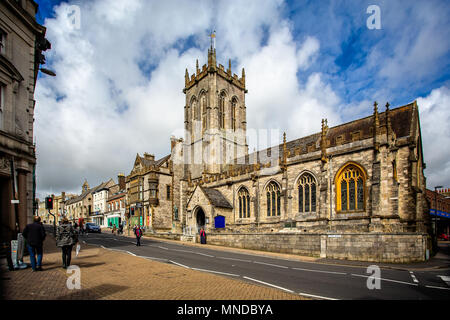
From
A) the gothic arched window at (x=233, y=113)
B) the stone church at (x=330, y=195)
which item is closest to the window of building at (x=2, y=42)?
the stone church at (x=330, y=195)

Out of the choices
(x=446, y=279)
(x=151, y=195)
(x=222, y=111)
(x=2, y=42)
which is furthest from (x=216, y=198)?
(x=2, y=42)

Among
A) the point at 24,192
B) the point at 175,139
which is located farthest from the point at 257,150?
the point at 24,192

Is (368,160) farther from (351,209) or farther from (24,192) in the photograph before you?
(24,192)

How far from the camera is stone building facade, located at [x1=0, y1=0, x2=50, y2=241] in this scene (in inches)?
448

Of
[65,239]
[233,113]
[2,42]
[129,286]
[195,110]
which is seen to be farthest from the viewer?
[195,110]

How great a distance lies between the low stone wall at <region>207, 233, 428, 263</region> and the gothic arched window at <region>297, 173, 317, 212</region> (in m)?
5.53

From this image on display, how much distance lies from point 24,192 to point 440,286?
17129 mm

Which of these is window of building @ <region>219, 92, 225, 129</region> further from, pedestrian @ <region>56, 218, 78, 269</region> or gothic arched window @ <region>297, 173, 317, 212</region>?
pedestrian @ <region>56, 218, 78, 269</region>

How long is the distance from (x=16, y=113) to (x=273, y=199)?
2162cm

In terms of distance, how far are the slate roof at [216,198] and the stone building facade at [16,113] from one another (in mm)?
18546

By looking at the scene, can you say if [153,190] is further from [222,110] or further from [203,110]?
[222,110]

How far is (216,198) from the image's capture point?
99.3 feet

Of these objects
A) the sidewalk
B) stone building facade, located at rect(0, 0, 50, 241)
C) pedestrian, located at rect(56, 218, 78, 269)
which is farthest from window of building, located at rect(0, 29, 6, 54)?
the sidewalk
